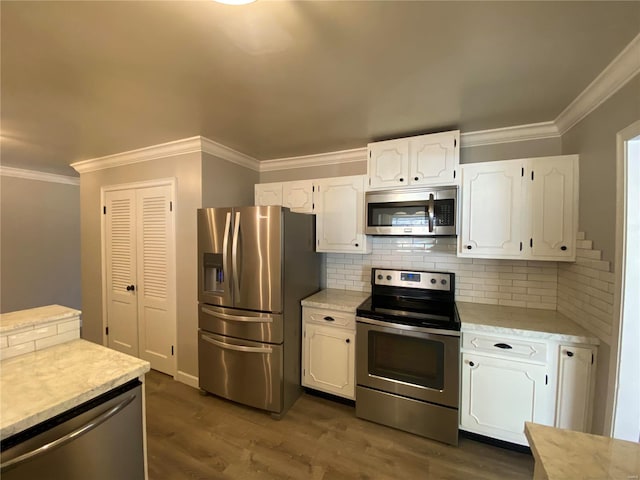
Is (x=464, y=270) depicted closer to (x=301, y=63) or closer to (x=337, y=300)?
(x=337, y=300)

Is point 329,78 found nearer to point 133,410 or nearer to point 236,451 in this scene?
point 133,410

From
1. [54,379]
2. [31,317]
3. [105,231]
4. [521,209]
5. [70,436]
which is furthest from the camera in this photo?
[105,231]

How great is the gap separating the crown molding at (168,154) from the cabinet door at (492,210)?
2.38 m

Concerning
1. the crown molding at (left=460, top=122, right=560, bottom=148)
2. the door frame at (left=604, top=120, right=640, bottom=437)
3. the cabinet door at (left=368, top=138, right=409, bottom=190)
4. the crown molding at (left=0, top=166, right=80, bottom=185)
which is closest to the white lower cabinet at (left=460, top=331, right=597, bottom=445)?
the door frame at (left=604, top=120, right=640, bottom=437)

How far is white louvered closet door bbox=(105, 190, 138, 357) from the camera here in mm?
3061

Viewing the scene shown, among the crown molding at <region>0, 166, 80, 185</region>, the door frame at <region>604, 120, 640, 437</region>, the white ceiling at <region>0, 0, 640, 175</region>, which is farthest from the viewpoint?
the crown molding at <region>0, 166, 80, 185</region>

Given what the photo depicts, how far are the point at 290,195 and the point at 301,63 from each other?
1.51 metres

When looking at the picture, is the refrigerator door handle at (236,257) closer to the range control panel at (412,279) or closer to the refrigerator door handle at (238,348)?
the refrigerator door handle at (238,348)

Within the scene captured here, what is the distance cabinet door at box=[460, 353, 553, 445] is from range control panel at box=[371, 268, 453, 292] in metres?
0.71

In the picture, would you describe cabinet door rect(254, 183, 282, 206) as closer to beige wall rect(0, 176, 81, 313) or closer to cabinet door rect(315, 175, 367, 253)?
cabinet door rect(315, 175, 367, 253)

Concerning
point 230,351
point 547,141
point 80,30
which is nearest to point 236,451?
point 230,351

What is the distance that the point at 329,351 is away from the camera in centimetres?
240

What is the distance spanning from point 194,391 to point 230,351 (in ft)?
2.47

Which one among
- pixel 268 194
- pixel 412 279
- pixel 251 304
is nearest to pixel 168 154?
pixel 268 194
